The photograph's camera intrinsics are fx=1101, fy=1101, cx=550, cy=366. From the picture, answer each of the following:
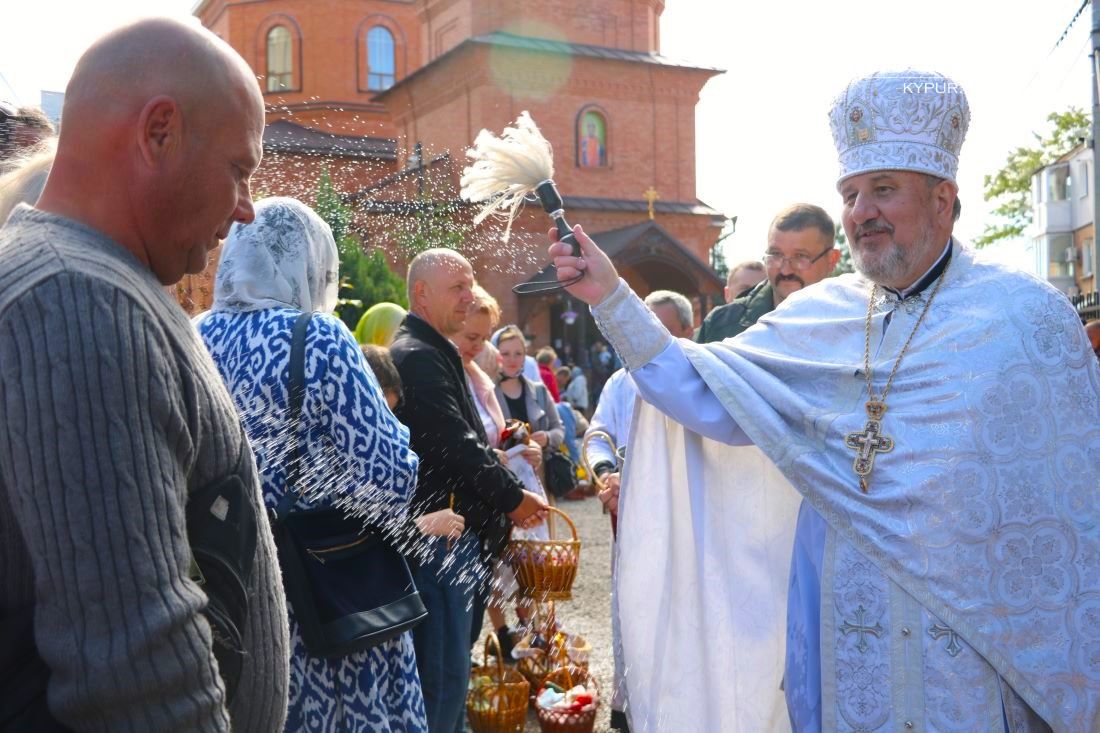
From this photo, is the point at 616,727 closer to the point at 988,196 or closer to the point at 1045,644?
the point at 1045,644

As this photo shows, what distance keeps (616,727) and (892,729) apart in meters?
2.75

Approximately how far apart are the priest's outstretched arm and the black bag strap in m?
0.76

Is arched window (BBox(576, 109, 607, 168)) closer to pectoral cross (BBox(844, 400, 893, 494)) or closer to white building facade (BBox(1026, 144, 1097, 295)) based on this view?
pectoral cross (BBox(844, 400, 893, 494))

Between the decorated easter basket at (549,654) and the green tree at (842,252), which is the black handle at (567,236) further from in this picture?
the decorated easter basket at (549,654)

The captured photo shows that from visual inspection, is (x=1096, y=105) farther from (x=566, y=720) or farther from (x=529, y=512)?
(x=529, y=512)

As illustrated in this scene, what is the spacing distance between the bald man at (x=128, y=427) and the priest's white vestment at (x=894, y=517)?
1.75 metres

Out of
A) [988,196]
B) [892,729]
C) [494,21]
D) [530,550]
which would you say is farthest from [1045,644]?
[988,196]

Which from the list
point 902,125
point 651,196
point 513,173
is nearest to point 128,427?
point 513,173

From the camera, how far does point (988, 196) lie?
48.9 metres

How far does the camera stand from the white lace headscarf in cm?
288

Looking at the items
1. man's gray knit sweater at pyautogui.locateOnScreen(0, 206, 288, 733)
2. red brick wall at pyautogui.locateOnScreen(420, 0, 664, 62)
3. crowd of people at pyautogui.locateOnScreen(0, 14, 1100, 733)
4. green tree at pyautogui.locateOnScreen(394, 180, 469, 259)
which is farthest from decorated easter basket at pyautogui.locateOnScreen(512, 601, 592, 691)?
red brick wall at pyautogui.locateOnScreen(420, 0, 664, 62)

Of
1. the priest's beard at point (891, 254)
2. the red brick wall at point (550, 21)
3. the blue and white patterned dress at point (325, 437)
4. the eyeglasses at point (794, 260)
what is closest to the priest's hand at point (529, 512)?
the eyeglasses at point (794, 260)

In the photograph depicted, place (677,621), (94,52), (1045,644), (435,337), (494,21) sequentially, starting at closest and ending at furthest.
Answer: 1. (94,52)
2. (1045,644)
3. (677,621)
4. (435,337)
5. (494,21)

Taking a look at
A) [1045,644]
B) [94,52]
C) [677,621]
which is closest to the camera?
[94,52]
